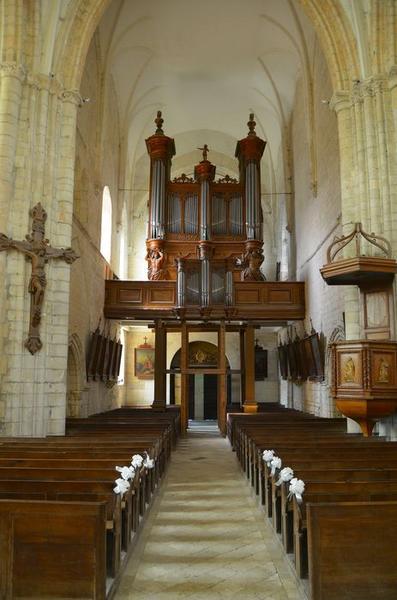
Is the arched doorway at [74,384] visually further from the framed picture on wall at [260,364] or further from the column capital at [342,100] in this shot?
the framed picture on wall at [260,364]

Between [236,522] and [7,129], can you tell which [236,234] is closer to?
[7,129]

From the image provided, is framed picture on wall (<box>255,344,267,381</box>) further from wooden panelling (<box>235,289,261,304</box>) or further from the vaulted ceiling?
the vaulted ceiling

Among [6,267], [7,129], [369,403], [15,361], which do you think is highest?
[7,129]

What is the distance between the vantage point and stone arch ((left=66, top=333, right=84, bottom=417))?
13758mm

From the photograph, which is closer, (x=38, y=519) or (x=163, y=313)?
(x=38, y=519)

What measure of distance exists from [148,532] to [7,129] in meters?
7.25

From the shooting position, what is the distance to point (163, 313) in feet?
55.5

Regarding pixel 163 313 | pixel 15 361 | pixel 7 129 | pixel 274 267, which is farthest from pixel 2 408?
pixel 274 267

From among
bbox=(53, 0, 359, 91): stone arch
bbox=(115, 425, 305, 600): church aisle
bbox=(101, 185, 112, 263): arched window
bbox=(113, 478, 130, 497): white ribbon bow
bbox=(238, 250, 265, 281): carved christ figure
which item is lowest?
bbox=(115, 425, 305, 600): church aisle

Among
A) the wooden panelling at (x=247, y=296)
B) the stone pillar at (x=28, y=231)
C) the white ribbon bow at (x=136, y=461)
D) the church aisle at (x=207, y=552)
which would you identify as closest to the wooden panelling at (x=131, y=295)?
the wooden panelling at (x=247, y=296)

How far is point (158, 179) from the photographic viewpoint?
19547 millimetres

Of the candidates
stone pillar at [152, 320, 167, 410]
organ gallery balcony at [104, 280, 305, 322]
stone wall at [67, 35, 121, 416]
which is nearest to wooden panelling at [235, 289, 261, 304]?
organ gallery balcony at [104, 280, 305, 322]

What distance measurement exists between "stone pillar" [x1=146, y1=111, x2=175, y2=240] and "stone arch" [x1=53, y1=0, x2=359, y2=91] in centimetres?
820

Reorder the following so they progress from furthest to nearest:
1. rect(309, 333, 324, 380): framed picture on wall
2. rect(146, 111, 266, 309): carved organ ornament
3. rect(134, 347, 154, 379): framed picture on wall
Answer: rect(134, 347, 154, 379): framed picture on wall < rect(146, 111, 266, 309): carved organ ornament < rect(309, 333, 324, 380): framed picture on wall
